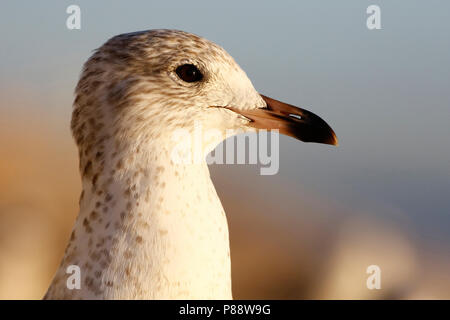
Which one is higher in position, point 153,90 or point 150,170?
point 153,90

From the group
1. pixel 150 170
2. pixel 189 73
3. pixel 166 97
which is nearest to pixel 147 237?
pixel 150 170

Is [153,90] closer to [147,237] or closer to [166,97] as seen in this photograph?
[166,97]

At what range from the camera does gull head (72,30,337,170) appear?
7.42ft

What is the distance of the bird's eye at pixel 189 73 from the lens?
7.98 feet

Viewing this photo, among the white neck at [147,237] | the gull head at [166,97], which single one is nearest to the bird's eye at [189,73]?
the gull head at [166,97]

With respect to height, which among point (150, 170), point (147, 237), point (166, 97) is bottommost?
point (147, 237)

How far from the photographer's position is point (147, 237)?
2107mm

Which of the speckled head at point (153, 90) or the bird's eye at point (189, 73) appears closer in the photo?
the speckled head at point (153, 90)

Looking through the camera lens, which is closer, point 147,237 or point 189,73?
point 147,237

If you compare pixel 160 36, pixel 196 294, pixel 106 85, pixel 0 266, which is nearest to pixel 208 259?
pixel 196 294

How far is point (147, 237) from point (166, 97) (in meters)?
0.57

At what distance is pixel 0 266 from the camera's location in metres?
6.48

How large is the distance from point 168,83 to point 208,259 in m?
0.70

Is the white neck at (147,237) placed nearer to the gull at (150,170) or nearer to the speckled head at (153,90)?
the gull at (150,170)
